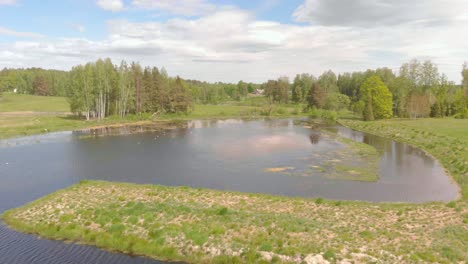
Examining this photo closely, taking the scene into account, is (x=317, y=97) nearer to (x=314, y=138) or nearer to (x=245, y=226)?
(x=314, y=138)

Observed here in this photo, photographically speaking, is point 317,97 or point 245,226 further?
point 317,97

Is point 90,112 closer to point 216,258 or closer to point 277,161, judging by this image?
point 277,161

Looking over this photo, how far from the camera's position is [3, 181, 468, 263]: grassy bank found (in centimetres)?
1783

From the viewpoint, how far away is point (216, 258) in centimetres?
1809

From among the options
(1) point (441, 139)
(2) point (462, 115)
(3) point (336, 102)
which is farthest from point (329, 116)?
(1) point (441, 139)

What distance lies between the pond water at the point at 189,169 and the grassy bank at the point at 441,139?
1407mm

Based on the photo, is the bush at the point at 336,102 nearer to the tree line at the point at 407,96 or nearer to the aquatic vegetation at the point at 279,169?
the tree line at the point at 407,96

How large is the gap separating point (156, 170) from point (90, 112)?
5938 centimetres

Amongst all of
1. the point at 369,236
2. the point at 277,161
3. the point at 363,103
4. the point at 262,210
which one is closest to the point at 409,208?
the point at 369,236

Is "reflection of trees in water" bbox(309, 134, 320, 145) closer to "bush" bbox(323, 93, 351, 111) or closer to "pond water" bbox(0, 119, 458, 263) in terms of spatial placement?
"pond water" bbox(0, 119, 458, 263)

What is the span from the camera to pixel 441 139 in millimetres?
53219

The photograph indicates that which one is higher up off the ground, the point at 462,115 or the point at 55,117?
the point at 462,115

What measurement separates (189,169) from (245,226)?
18.2 meters

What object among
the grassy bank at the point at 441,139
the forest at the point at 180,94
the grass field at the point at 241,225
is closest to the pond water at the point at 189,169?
the grassy bank at the point at 441,139
